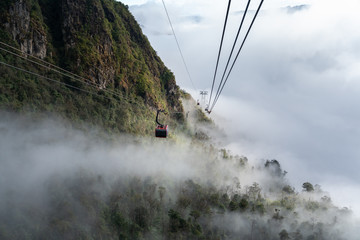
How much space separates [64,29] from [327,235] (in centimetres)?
12816

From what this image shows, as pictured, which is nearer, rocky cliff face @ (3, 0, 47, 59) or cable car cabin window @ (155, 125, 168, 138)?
cable car cabin window @ (155, 125, 168, 138)

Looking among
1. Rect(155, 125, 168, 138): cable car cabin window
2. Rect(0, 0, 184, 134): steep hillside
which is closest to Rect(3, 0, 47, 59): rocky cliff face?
Rect(0, 0, 184, 134): steep hillside

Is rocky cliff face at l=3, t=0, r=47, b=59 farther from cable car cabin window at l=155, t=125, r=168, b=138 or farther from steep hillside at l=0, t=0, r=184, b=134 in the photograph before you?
cable car cabin window at l=155, t=125, r=168, b=138

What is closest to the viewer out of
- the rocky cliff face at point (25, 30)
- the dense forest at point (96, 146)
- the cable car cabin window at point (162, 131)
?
the cable car cabin window at point (162, 131)

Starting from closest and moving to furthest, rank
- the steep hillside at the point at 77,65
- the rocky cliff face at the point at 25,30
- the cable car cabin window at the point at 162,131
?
1. the cable car cabin window at the point at 162,131
2. the steep hillside at the point at 77,65
3. the rocky cliff face at the point at 25,30

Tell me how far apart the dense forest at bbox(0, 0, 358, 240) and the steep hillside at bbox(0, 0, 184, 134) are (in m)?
0.27

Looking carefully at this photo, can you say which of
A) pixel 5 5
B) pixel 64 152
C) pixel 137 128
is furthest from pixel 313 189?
pixel 5 5

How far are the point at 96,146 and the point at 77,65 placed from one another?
23.6 m

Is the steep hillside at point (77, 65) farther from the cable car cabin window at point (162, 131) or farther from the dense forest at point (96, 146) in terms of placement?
the cable car cabin window at point (162, 131)

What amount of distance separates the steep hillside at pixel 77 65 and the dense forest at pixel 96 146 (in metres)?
0.27

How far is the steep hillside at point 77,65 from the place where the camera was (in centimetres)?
5034

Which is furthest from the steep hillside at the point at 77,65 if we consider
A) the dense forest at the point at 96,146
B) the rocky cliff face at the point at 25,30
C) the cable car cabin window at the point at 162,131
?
the cable car cabin window at the point at 162,131

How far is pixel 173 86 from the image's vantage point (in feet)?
390

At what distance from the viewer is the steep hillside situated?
165 feet
